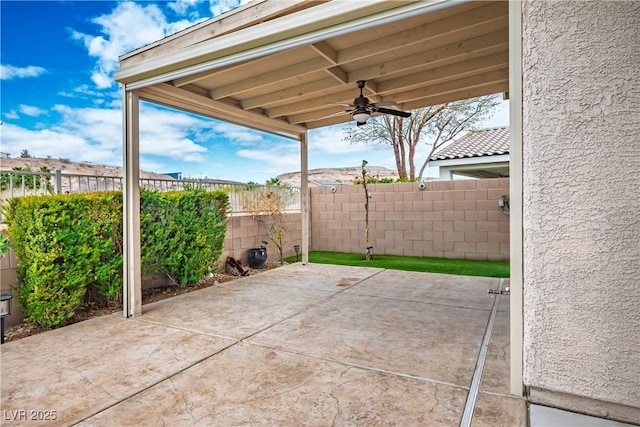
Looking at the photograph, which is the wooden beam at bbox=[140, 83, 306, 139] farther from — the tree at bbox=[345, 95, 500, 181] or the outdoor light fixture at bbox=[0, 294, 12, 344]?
the tree at bbox=[345, 95, 500, 181]

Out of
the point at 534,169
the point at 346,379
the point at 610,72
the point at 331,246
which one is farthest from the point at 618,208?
the point at 331,246

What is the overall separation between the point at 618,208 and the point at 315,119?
511 cm

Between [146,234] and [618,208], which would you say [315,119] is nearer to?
[146,234]

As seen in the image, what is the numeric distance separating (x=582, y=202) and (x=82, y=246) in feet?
14.4

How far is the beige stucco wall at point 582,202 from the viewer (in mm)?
1897

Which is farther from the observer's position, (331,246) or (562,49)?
(331,246)

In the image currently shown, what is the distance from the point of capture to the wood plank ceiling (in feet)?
11.4

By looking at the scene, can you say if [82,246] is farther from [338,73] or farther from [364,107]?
[364,107]

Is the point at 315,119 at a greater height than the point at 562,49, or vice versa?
the point at 315,119

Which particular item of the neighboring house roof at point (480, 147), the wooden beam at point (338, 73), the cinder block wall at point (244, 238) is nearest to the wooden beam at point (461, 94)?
the wooden beam at point (338, 73)

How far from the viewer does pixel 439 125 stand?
16094mm

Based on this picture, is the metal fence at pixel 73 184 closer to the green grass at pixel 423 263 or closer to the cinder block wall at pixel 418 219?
the green grass at pixel 423 263

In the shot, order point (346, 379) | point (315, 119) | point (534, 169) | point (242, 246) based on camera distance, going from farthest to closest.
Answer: point (242, 246), point (315, 119), point (346, 379), point (534, 169)

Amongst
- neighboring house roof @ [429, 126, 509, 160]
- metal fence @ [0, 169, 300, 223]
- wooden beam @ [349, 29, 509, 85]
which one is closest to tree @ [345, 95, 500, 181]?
neighboring house roof @ [429, 126, 509, 160]
